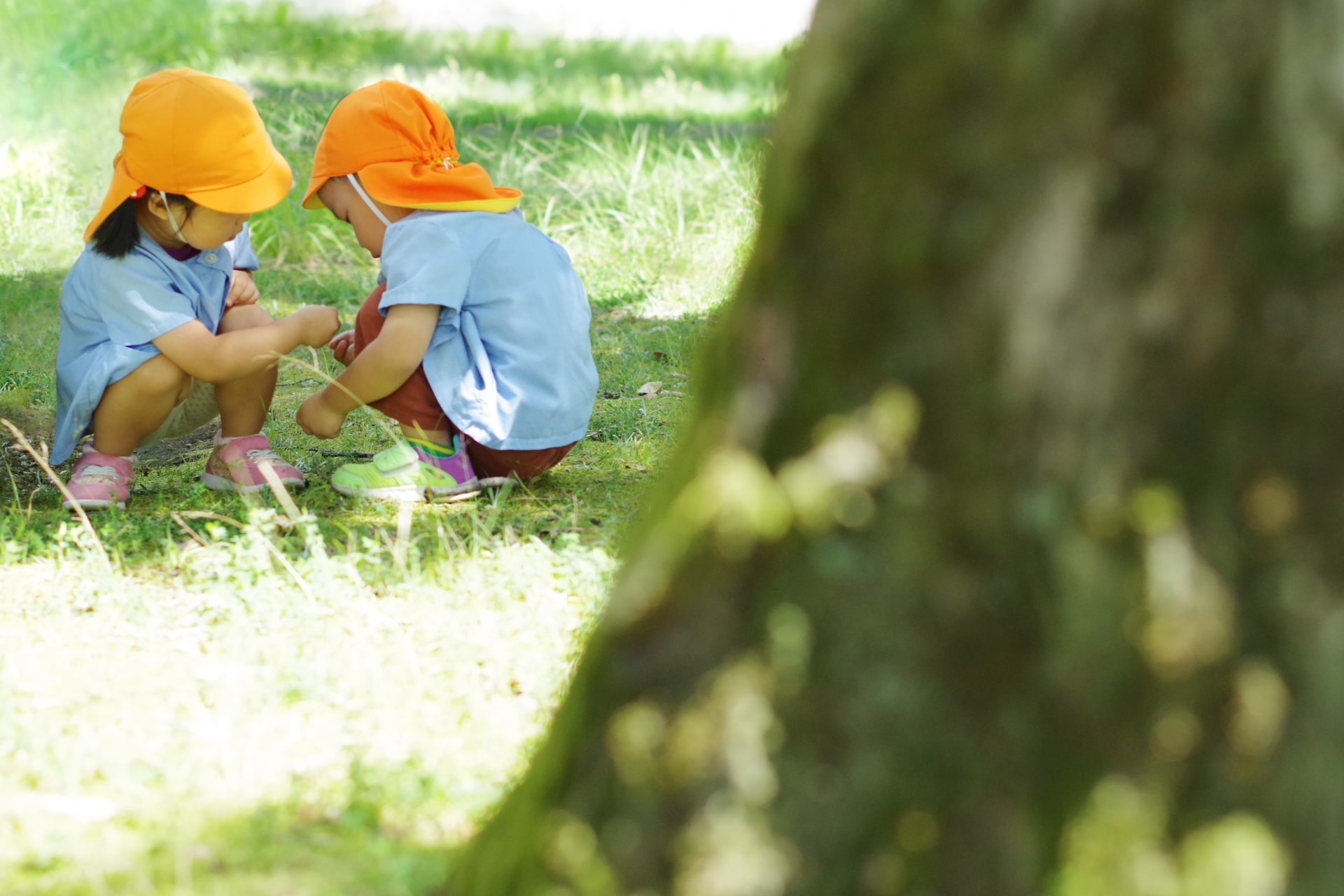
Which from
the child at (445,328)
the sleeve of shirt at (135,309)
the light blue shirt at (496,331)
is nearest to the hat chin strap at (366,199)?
the child at (445,328)

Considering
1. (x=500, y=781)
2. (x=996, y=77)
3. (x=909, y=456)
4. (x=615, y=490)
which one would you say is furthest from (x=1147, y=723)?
(x=615, y=490)

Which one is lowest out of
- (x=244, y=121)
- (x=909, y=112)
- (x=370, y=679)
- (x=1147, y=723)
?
(x=370, y=679)

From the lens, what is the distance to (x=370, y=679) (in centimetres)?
198

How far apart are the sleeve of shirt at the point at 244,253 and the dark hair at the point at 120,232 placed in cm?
41

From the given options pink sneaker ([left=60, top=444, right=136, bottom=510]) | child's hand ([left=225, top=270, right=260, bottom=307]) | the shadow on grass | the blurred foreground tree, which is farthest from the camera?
child's hand ([left=225, top=270, right=260, bottom=307])

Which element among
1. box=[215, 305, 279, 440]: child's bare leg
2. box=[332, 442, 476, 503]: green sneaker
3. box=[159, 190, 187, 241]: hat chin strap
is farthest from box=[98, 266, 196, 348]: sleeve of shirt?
box=[332, 442, 476, 503]: green sneaker

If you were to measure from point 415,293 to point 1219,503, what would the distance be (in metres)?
2.33

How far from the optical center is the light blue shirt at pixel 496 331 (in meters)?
3.15

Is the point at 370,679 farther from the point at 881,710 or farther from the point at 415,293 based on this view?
the point at 415,293

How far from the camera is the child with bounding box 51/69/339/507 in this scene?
3.13 m

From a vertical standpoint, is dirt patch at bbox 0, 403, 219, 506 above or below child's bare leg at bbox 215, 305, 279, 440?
below

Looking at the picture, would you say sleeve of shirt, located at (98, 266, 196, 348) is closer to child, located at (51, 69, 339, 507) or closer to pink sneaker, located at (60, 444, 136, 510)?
child, located at (51, 69, 339, 507)

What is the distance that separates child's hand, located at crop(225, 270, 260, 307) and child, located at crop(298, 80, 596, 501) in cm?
46

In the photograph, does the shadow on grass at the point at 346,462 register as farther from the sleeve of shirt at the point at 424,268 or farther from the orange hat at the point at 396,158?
the orange hat at the point at 396,158
